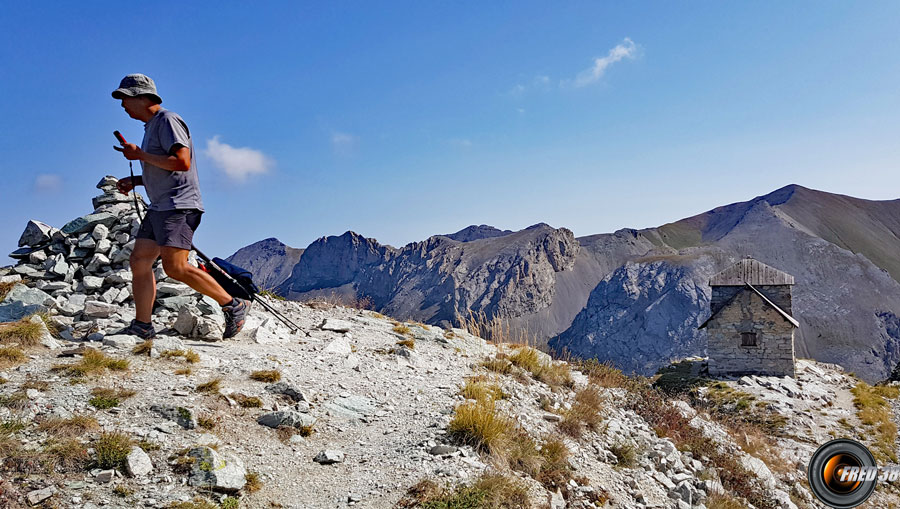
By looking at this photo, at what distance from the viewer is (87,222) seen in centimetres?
1019

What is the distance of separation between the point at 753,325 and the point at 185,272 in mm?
31575

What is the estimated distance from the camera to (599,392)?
8.87 m

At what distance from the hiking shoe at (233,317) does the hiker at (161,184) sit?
942 millimetres

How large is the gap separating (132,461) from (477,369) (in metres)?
5.97

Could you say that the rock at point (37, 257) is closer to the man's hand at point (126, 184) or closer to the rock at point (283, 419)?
the man's hand at point (126, 184)

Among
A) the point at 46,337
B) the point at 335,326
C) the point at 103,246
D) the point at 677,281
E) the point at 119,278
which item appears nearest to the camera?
the point at 46,337

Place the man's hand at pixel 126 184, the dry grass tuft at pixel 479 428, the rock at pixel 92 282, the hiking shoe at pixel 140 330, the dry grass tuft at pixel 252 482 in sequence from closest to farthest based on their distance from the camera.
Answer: the dry grass tuft at pixel 252 482 → the dry grass tuft at pixel 479 428 → the man's hand at pixel 126 184 → the hiking shoe at pixel 140 330 → the rock at pixel 92 282

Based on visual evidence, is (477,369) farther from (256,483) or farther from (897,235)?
(897,235)

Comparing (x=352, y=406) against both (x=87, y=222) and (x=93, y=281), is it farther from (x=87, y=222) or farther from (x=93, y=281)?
(x=87, y=222)

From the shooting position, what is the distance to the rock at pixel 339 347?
28.5 feet

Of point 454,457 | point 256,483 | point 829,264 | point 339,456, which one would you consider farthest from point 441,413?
point 829,264

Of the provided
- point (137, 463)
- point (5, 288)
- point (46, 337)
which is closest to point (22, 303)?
point (5, 288)

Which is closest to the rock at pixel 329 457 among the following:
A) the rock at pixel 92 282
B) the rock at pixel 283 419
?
the rock at pixel 283 419

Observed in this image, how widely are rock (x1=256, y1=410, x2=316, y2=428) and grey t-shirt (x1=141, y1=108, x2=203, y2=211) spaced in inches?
122
